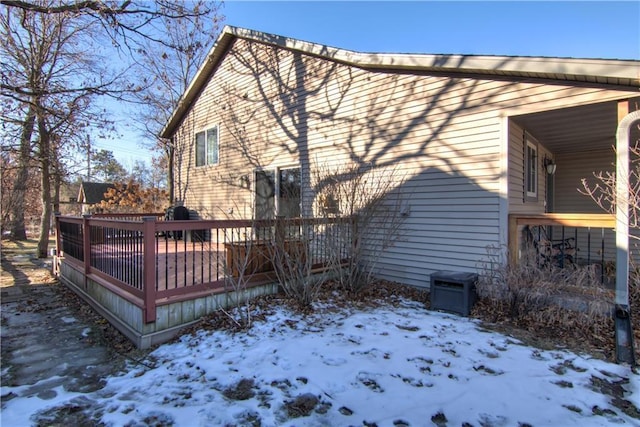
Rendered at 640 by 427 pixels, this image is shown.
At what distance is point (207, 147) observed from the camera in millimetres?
10609

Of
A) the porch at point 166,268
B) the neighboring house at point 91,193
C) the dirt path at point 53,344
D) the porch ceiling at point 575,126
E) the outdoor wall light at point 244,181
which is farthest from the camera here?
the neighboring house at point 91,193

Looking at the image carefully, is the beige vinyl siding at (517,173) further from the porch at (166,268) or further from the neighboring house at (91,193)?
the neighboring house at (91,193)

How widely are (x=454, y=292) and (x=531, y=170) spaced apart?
331cm

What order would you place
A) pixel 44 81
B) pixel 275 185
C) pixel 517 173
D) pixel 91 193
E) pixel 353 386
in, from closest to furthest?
1. pixel 353 386
2. pixel 517 173
3. pixel 44 81
4. pixel 275 185
5. pixel 91 193

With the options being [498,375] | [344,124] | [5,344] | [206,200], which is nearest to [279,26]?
[344,124]

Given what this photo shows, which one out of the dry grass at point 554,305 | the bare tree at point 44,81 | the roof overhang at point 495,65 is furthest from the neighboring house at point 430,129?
the bare tree at point 44,81

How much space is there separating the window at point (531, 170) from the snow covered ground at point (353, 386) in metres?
3.37

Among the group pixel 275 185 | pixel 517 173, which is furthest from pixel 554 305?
pixel 275 185

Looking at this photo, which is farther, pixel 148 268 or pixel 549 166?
pixel 549 166

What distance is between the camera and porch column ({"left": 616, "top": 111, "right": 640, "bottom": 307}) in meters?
3.69

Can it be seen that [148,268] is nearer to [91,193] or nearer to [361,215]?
[361,215]

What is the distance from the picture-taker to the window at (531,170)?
588 cm

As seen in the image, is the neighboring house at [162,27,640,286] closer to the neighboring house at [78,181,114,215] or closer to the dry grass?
the dry grass

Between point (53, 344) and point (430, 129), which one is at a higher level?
point (430, 129)
